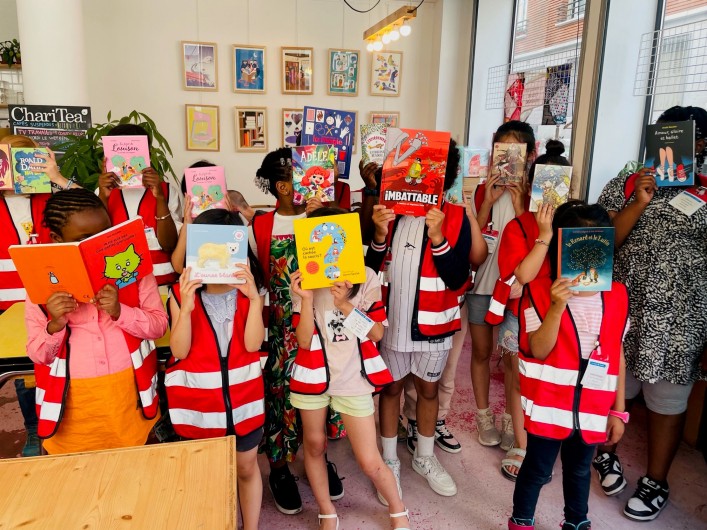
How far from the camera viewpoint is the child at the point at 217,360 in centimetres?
166

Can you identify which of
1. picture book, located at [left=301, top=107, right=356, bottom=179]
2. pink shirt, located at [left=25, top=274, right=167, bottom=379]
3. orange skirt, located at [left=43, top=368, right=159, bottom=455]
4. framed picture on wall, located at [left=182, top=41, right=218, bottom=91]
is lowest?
orange skirt, located at [left=43, top=368, right=159, bottom=455]

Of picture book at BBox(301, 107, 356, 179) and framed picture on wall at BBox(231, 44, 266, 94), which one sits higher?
framed picture on wall at BBox(231, 44, 266, 94)

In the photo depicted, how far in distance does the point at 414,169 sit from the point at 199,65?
11.7ft

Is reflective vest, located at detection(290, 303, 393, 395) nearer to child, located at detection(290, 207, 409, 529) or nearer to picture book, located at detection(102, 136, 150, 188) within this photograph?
child, located at detection(290, 207, 409, 529)

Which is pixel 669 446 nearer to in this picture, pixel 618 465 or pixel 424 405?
pixel 618 465

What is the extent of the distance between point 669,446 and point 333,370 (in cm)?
150

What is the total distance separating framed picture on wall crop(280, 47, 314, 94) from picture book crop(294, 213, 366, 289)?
12.2 ft

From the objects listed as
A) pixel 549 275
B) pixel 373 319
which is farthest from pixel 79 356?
pixel 549 275

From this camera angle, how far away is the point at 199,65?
15.6 feet

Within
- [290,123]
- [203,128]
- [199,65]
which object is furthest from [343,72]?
[203,128]

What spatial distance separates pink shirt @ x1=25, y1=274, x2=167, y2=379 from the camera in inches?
61.0

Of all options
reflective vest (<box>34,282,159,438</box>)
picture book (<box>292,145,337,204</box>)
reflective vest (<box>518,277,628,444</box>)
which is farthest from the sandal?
reflective vest (<box>34,282,159,438</box>)

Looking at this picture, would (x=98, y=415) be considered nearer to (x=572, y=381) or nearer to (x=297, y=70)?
(x=572, y=381)

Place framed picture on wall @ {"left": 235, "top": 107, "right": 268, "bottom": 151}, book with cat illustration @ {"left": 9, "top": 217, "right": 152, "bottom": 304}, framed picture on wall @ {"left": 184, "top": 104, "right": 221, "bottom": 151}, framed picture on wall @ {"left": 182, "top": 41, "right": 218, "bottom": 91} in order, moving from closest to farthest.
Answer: book with cat illustration @ {"left": 9, "top": 217, "right": 152, "bottom": 304}
framed picture on wall @ {"left": 182, "top": 41, "right": 218, "bottom": 91}
framed picture on wall @ {"left": 184, "top": 104, "right": 221, "bottom": 151}
framed picture on wall @ {"left": 235, "top": 107, "right": 268, "bottom": 151}
